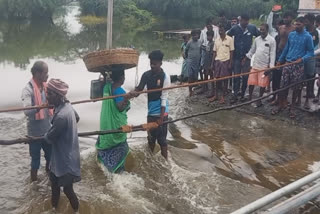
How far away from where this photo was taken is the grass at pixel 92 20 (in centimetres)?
3528

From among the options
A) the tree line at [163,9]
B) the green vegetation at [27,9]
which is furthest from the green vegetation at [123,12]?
the green vegetation at [27,9]

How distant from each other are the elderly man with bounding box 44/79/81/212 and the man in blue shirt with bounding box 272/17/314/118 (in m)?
4.65

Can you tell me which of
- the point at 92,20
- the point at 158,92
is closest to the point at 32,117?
the point at 158,92

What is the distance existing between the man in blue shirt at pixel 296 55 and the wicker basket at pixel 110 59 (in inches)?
143

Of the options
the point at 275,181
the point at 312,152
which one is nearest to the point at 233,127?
the point at 312,152

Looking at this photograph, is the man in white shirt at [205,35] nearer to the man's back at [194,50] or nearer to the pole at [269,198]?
the man's back at [194,50]

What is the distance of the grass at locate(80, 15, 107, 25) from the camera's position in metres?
35.3

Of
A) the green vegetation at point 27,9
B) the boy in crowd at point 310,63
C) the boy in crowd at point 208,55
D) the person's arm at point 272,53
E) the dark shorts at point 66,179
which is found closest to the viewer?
the dark shorts at point 66,179

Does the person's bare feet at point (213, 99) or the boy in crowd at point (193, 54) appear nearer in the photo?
the person's bare feet at point (213, 99)

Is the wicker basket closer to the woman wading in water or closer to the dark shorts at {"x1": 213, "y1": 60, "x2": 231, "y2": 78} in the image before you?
the woman wading in water

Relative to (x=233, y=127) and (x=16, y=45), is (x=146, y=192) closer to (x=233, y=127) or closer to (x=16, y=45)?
(x=233, y=127)

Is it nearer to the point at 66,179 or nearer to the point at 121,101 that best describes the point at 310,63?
the point at 121,101

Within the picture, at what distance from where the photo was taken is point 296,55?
7.43 m

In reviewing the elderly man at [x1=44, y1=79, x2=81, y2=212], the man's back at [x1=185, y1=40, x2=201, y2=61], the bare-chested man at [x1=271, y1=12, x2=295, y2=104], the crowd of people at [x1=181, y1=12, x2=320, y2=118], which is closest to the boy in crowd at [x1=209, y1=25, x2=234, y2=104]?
the crowd of people at [x1=181, y1=12, x2=320, y2=118]
